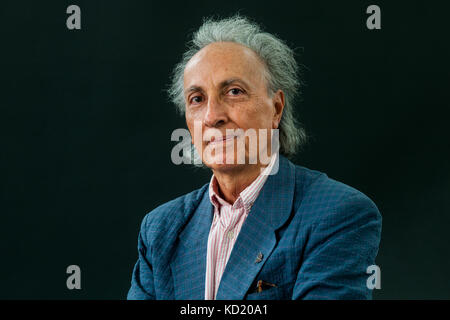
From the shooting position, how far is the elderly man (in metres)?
1.70

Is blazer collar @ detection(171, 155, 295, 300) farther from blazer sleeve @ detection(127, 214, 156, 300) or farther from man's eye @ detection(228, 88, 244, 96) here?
man's eye @ detection(228, 88, 244, 96)

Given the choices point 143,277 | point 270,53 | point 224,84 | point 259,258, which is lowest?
point 143,277

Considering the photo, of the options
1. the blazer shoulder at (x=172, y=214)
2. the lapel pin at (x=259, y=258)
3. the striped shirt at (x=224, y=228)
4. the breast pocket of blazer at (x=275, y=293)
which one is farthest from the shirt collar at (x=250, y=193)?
the breast pocket of blazer at (x=275, y=293)

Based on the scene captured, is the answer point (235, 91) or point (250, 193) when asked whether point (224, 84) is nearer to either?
point (235, 91)

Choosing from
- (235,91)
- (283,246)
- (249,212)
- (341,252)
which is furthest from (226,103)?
(341,252)

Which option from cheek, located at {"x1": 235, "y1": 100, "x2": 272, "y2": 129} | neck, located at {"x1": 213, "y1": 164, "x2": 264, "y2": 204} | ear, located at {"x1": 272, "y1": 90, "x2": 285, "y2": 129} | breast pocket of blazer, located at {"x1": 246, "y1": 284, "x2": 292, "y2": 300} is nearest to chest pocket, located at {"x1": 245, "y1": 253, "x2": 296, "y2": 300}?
breast pocket of blazer, located at {"x1": 246, "y1": 284, "x2": 292, "y2": 300}

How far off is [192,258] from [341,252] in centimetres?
51

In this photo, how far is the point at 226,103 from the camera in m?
1.92

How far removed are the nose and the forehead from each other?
7 cm

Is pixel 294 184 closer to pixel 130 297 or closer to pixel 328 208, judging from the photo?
pixel 328 208

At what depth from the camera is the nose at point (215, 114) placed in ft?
6.25

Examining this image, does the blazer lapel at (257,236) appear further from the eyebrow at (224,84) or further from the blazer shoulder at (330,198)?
the eyebrow at (224,84)

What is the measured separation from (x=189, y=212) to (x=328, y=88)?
1503mm

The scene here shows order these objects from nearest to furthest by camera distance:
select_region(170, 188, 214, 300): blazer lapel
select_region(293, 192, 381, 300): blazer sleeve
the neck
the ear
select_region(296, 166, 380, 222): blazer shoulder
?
select_region(293, 192, 381, 300): blazer sleeve < select_region(296, 166, 380, 222): blazer shoulder < select_region(170, 188, 214, 300): blazer lapel < the neck < the ear
